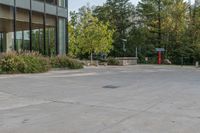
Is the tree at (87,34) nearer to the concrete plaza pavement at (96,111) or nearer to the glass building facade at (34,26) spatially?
the glass building facade at (34,26)

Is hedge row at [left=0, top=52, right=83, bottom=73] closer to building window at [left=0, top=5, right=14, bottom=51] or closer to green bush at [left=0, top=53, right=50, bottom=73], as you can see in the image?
green bush at [left=0, top=53, right=50, bottom=73]

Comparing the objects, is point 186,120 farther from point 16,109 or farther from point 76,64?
point 76,64

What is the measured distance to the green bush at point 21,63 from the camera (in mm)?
20312

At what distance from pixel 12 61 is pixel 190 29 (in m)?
38.0

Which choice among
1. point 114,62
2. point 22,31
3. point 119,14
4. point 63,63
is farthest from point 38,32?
point 119,14

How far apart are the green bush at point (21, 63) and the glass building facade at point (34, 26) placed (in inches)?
153

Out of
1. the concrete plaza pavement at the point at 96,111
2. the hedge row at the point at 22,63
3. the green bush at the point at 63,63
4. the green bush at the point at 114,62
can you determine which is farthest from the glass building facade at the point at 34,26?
the concrete plaza pavement at the point at 96,111

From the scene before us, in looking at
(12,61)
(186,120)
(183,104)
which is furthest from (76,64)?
(186,120)

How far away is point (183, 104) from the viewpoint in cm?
1031

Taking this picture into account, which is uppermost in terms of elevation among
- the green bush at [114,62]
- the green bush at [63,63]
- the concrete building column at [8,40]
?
the concrete building column at [8,40]

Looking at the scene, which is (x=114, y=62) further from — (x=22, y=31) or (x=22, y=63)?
(x=22, y=63)

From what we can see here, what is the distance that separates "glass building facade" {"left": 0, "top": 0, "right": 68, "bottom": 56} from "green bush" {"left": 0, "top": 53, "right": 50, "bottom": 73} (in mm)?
3895

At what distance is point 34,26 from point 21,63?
24.2ft

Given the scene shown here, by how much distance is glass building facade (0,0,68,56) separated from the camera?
25266mm
